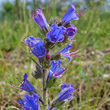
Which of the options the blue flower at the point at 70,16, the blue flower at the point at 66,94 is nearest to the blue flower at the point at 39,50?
the blue flower at the point at 70,16

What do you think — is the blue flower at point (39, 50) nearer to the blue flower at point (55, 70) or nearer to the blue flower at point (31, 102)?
the blue flower at point (55, 70)

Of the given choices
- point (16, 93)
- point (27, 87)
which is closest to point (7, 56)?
point (16, 93)

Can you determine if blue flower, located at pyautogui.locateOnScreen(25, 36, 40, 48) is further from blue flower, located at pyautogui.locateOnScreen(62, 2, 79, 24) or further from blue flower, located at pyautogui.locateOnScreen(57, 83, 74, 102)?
blue flower, located at pyautogui.locateOnScreen(57, 83, 74, 102)

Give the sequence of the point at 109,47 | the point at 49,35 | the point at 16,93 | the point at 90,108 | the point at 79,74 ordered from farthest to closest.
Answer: the point at 109,47, the point at 79,74, the point at 16,93, the point at 90,108, the point at 49,35

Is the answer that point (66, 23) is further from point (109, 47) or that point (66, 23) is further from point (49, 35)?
point (109, 47)

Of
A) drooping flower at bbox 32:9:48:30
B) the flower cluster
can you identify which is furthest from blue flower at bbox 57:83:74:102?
drooping flower at bbox 32:9:48:30

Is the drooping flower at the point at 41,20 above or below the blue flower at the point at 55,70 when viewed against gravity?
above

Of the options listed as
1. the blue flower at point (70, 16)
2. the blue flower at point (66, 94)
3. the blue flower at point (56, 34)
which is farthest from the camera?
the blue flower at point (66, 94)
